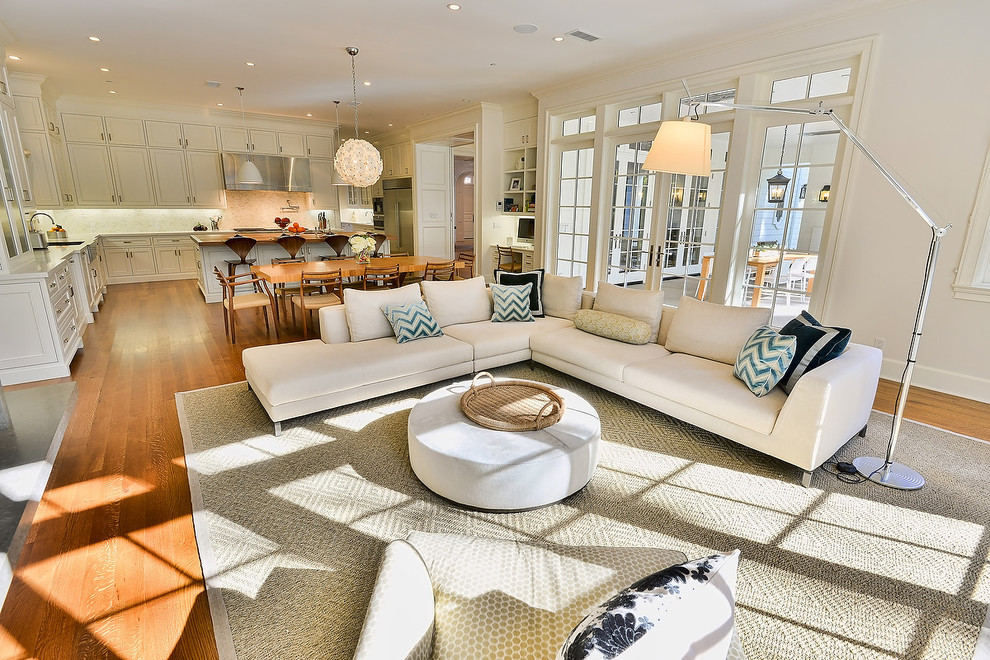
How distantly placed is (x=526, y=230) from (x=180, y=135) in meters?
6.49

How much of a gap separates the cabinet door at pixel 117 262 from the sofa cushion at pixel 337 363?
6703 millimetres

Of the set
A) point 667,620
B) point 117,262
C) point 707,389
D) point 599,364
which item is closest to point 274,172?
point 117,262

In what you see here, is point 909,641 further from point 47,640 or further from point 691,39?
point 691,39

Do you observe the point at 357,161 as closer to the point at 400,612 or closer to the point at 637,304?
the point at 637,304

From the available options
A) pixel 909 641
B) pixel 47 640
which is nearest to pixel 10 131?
pixel 47 640

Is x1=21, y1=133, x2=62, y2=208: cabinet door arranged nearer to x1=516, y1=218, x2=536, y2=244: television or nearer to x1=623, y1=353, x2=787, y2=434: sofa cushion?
x1=516, y1=218, x2=536, y2=244: television

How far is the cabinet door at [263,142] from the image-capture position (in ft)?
30.0

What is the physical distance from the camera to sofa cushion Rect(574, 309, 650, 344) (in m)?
3.75

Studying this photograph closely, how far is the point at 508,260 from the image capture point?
300 inches

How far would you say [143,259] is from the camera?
330 inches

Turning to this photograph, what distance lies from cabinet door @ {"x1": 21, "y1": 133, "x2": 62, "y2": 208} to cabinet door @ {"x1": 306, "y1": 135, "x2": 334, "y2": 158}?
4.06 metres

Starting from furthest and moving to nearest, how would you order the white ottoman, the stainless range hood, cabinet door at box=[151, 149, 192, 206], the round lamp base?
1. the stainless range hood
2. cabinet door at box=[151, 149, 192, 206]
3. the round lamp base
4. the white ottoman

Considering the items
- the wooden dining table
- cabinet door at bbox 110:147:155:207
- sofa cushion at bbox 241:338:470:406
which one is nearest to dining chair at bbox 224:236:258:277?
the wooden dining table

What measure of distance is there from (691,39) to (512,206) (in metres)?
3.54
